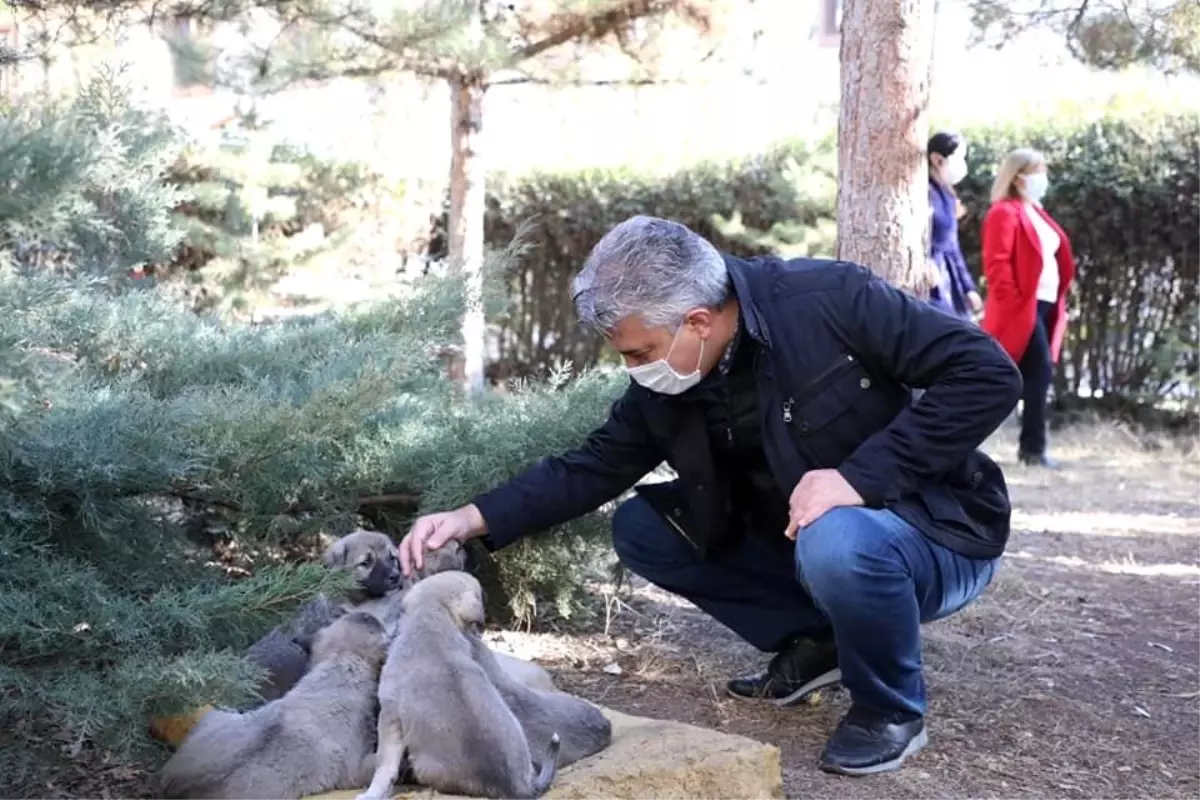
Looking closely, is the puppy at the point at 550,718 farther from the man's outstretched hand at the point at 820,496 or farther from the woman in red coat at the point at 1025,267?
the woman in red coat at the point at 1025,267

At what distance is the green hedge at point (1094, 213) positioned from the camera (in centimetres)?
1114

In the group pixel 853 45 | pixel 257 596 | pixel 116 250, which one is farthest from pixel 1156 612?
pixel 116 250

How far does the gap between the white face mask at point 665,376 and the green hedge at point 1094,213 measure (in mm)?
7871

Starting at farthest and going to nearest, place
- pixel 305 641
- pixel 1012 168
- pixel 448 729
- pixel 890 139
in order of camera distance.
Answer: pixel 1012 168 < pixel 890 139 < pixel 305 641 < pixel 448 729

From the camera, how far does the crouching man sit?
354 centimetres

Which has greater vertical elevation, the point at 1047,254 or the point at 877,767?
the point at 1047,254

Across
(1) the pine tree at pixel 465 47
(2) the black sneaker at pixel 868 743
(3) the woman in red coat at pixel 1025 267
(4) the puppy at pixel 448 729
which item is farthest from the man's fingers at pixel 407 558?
(3) the woman in red coat at pixel 1025 267

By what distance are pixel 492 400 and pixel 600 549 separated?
892 millimetres

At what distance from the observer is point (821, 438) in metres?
3.71

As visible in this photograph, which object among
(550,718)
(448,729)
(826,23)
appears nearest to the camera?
(448,729)

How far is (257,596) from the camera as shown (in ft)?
10.3

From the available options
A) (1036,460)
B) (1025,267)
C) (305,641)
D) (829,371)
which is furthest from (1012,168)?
(305,641)

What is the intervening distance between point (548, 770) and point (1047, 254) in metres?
7.04

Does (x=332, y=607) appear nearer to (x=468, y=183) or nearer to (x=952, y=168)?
(x=952, y=168)
